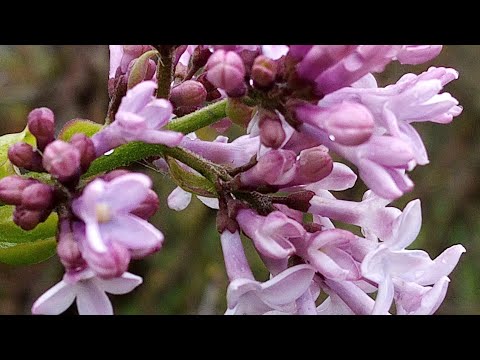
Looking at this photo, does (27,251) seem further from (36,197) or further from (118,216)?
(118,216)

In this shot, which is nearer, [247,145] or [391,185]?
[391,185]

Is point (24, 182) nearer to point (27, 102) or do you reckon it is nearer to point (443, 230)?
point (27, 102)

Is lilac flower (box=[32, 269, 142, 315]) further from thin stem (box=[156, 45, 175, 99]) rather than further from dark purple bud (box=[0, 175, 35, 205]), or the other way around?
thin stem (box=[156, 45, 175, 99])

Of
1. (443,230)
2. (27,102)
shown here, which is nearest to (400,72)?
(443,230)

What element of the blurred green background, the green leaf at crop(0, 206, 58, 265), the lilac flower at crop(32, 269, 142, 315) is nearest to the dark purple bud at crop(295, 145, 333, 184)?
the lilac flower at crop(32, 269, 142, 315)

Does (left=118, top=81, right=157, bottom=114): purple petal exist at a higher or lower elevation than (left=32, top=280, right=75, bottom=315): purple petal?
higher

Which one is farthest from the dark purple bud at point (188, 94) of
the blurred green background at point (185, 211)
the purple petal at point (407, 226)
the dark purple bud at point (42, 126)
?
the blurred green background at point (185, 211)
